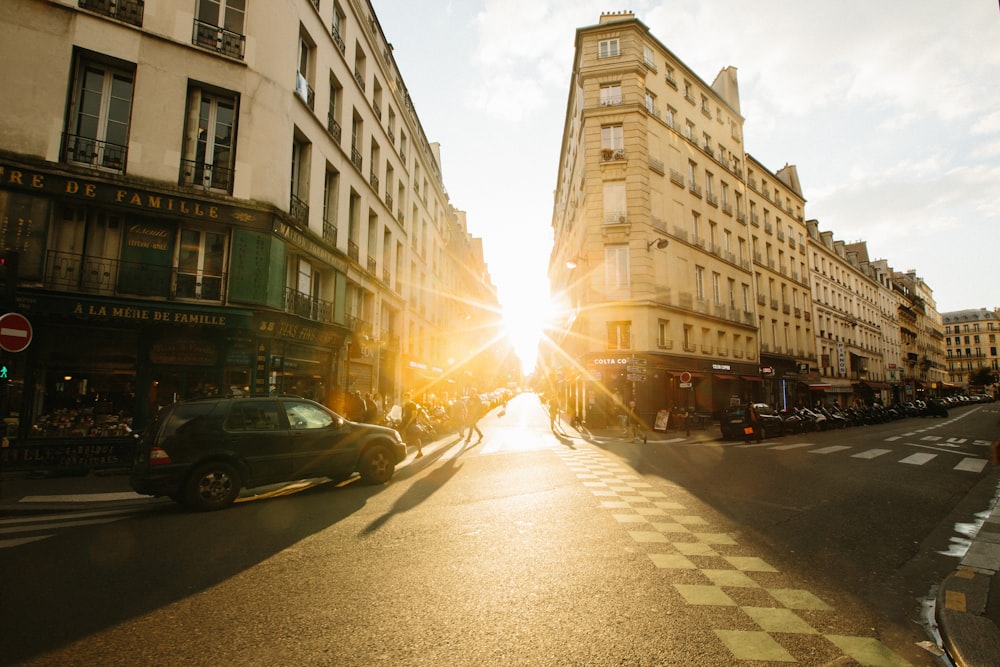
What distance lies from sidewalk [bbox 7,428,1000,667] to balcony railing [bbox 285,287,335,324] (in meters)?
5.80

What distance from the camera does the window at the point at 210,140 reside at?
40.7 ft

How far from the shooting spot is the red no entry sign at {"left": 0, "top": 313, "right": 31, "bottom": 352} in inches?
295

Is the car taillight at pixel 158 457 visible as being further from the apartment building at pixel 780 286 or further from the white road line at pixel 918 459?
the apartment building at pixel 780 286

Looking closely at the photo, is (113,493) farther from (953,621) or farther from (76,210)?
(953,621)

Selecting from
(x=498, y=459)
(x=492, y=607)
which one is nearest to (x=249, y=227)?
(x=498, y=459)

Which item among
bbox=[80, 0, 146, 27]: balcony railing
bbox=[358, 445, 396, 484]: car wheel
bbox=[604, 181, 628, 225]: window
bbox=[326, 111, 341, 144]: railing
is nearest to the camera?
bbox=[358, 445, 396, 484]: car wheel

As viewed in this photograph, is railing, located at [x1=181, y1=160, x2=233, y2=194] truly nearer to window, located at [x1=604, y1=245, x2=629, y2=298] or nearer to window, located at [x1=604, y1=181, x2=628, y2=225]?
window, located at [x1=604, y1=245, x2=629, y2=298]

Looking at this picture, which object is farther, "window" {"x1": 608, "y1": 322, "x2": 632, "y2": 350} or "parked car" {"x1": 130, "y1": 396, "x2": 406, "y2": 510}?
"window" {"x1": 608, "y1": 322, "x2": 632, "y2": 350}

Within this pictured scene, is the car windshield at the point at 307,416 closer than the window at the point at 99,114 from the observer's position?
Yes

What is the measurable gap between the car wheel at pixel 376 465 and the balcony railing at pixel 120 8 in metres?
12.1

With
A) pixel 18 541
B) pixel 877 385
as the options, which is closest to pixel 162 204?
pixel 18 541

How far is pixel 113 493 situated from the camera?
27.0 ft

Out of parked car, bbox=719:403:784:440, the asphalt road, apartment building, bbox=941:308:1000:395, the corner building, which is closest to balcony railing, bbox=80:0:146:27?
the asphalt road

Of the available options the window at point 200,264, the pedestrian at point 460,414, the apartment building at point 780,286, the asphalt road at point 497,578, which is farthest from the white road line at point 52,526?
the apartment building at point 780,286
